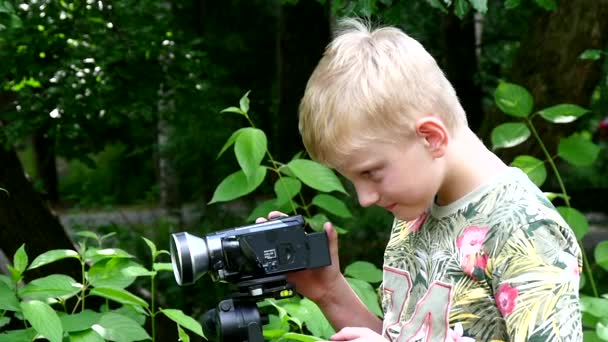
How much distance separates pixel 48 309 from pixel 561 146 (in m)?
1.74

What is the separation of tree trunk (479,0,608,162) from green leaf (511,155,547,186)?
3.34ft

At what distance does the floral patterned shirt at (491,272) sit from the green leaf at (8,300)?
0.97 m

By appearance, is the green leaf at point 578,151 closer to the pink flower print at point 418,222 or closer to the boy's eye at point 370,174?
the pink flower print at point 418,222

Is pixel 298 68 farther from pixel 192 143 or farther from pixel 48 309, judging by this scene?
pixel 48 309

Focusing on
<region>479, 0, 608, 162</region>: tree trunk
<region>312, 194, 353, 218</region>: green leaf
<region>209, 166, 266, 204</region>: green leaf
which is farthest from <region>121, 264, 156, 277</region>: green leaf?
<region>479, 0, 608, 162</region>: tree trunk

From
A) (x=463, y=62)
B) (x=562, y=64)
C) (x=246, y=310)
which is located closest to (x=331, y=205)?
(x=246, y=310)

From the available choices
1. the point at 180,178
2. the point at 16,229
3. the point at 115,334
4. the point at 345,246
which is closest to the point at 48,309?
the point at 115,334

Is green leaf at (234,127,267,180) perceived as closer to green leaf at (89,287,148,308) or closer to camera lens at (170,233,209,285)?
green leaf at (89,287,148,308)

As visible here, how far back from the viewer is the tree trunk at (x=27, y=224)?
11.8 ft

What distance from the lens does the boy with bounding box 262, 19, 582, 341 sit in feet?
4.83

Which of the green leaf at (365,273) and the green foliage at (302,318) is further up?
the green foliage at (302,318)

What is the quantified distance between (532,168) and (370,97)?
4.78 ft

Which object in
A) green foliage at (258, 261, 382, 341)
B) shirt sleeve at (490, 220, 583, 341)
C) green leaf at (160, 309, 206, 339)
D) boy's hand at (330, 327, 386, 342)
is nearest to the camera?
shirt sleeve at (490, 220, 583, 341)

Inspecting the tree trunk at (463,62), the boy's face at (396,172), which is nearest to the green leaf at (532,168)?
the boy's face at (396,172)
